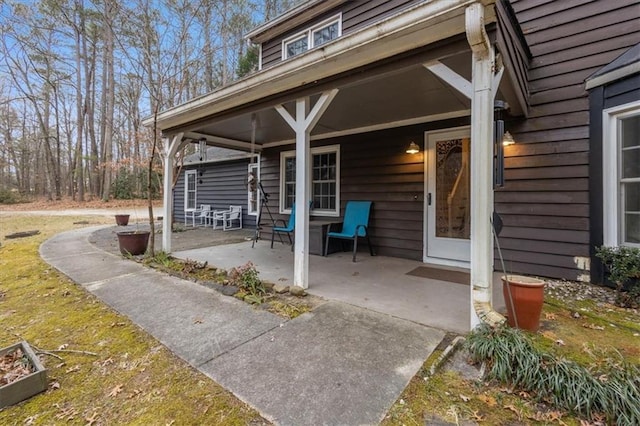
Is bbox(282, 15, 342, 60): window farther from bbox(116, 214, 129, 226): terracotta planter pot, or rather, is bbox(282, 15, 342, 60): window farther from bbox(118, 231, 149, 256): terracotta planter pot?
bbox(116, 214, 129, 226): terracotta planter pot

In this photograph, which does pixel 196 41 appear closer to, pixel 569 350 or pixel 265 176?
pixel 265 176

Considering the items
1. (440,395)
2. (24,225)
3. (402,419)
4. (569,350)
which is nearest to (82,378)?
(402,419)

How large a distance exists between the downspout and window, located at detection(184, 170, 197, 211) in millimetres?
9983

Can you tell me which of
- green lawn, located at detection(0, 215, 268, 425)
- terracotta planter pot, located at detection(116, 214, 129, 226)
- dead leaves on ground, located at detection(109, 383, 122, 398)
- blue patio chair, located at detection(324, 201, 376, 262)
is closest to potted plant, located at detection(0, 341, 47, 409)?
green lawn, located at detection(0, 215, 268, 425)

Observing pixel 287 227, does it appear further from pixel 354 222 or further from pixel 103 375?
pixel 103 375

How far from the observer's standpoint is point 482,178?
2.07 meters

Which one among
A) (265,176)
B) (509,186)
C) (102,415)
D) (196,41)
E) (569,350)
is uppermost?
(196,41)

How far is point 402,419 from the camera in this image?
1448 millimetres

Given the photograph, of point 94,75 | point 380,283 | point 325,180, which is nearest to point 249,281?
point 380,283

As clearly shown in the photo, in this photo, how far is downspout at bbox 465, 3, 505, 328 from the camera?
2.04 m

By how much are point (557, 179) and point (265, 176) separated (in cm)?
552

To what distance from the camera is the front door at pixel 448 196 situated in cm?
430

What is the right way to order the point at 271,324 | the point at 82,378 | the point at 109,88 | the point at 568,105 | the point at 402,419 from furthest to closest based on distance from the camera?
the point at 109,88 → the point at 568,105 → the point at 271,324 → the point at 82,378 → the point at 402,419

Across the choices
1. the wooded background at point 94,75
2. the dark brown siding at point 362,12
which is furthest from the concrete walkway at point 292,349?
the dark brown siding at point 362,12
